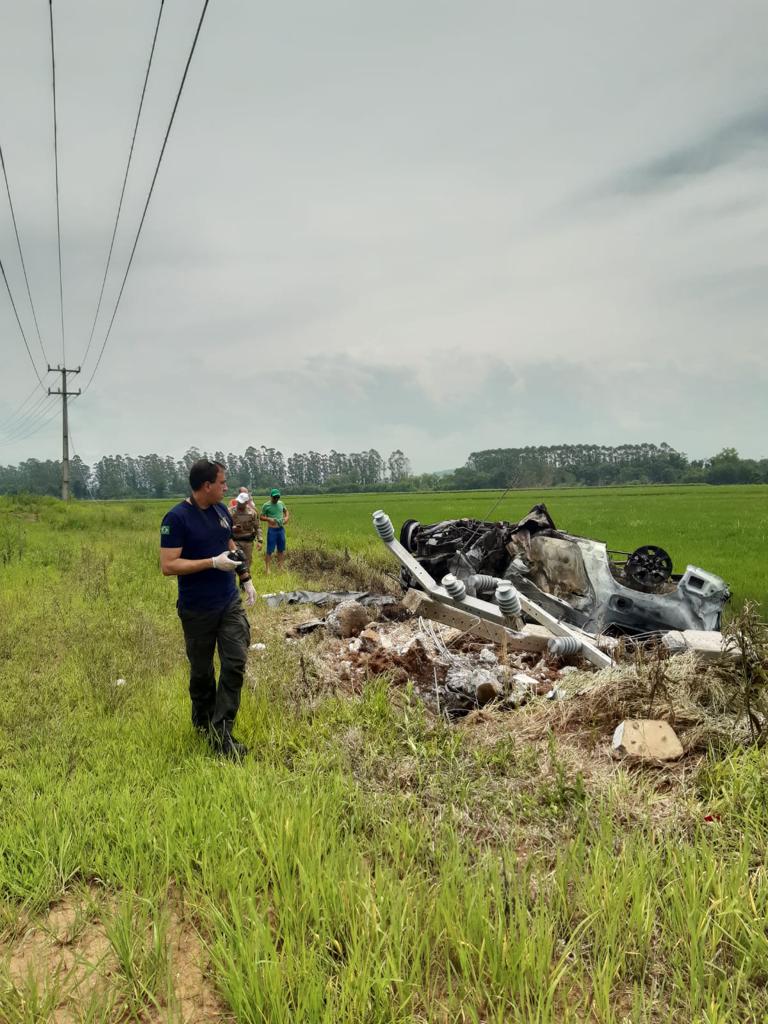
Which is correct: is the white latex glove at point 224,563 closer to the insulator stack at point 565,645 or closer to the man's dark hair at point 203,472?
the man's dark hair at point 203,472

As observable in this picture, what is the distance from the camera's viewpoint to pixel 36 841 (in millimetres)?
2811

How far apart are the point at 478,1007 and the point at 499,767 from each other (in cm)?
157

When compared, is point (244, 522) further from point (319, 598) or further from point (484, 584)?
point (484, 584)

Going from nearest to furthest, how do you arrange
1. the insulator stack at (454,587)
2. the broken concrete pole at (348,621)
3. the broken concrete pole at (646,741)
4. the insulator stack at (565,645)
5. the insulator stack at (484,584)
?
the broken concrete pole at (646,741)
the insulator stack at (565,645)
the insulator stack at (454,587)
the broken concrete pole at (348,621)
the insulator stack at (484,584)

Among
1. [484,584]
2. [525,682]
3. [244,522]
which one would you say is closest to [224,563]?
[525,682]

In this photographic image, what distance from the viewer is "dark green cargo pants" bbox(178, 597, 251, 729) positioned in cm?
399

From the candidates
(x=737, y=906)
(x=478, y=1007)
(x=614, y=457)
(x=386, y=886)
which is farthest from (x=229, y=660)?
(x=614, y=457)

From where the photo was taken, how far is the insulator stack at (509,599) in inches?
232

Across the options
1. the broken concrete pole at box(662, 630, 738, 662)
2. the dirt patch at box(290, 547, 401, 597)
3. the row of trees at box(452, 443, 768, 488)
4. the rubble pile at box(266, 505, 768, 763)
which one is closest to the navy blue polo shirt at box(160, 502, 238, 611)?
the rubble pile at box(266, 505, 768, 763)

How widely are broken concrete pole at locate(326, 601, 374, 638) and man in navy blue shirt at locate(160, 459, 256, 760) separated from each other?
247cm

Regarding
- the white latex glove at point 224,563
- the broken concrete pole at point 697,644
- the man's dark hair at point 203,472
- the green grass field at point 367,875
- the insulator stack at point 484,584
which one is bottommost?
the green grass field at point 367,875

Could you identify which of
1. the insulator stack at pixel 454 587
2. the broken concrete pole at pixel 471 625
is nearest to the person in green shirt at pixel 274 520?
the broken concrete pole at pixel 471 625

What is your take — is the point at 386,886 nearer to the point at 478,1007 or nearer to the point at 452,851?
the point at 452,851

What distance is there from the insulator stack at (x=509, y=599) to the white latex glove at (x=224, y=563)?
117 inches
